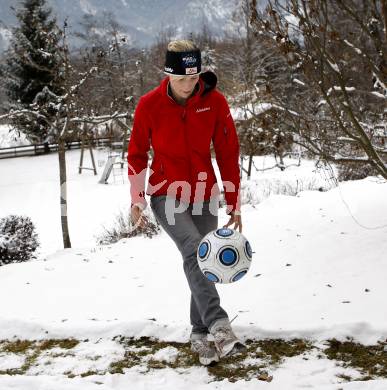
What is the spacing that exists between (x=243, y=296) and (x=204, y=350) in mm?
1458

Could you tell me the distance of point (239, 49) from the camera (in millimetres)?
33719

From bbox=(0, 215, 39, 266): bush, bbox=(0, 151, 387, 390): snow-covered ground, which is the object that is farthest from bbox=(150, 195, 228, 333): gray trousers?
bbox=(0, 215, 39, 266): bush

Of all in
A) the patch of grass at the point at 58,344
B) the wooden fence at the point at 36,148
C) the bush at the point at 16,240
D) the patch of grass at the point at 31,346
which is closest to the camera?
the patch of grass at the point at 31,346

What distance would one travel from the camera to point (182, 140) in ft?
11.0

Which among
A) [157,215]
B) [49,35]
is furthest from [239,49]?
[157,215]

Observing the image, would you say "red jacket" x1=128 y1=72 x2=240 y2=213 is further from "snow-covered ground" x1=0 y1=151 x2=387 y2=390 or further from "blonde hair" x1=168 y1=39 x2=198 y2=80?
"snow-covered ground" x1=0 y1=151 x2=387 y2=390

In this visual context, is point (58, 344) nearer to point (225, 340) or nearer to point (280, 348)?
point (225, 340)

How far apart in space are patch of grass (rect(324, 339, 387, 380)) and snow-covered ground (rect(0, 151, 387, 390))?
0.09 meters

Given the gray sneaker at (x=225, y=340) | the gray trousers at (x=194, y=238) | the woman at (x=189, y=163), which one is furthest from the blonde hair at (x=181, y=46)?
the gray sneaker at (x=225, y=340)

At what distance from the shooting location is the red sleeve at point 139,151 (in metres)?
3.40

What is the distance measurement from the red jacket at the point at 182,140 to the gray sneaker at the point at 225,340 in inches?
35.4

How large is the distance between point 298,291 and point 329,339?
1.20m

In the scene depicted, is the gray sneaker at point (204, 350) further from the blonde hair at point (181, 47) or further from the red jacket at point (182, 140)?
the blonde hair at point (181, 47)

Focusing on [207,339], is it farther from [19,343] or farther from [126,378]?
[19,343]
